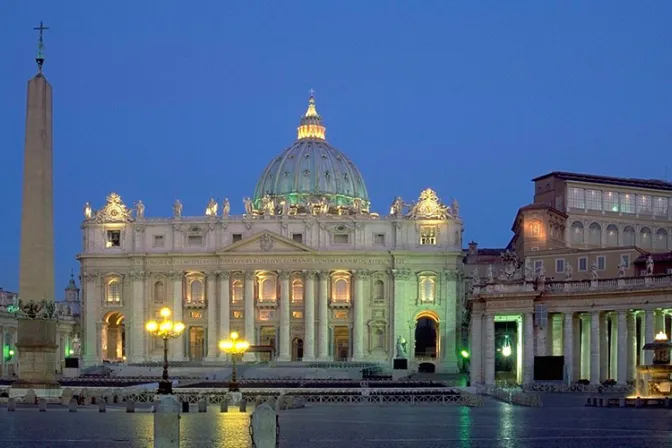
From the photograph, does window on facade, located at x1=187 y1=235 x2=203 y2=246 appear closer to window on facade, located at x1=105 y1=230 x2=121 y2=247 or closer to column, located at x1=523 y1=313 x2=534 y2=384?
window on facade, located at x1=105 y1=230 x2=121 y2=247

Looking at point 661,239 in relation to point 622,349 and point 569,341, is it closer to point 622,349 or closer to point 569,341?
point 569,341

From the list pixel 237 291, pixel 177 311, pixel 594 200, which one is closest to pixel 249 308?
pixel 237 291

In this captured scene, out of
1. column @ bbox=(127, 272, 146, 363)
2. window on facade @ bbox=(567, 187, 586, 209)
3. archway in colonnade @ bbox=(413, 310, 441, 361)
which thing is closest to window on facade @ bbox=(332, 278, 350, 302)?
archway in colonnade @ bbox=(413, 310, 441, 361)

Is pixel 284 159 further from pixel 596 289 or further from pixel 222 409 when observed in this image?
pixel 222 409

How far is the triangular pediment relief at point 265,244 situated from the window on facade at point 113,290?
12479mm

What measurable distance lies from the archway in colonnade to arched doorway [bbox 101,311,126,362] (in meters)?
30.4

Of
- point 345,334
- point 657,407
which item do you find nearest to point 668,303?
point 657,407

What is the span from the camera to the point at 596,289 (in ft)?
241

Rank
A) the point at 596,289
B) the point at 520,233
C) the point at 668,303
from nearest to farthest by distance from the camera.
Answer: the point at 668,303 → the point at 596,289 → the point at 520,233

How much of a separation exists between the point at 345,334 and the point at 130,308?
71.4ft

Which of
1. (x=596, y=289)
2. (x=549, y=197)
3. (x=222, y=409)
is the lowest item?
(x=222, y=409)

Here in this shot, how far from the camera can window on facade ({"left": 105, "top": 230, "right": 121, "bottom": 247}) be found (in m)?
130

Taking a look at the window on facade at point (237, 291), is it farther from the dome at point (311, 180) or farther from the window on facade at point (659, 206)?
the window on facade at point (659, 206)

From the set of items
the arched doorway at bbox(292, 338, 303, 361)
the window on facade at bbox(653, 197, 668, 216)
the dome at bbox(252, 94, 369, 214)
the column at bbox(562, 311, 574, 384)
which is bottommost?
the arched doorway at bbox(292, 338, 303, 361)
